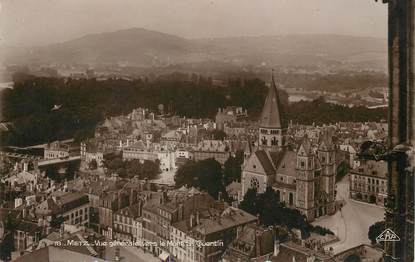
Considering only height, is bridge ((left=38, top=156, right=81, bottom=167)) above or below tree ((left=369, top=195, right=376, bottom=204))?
above

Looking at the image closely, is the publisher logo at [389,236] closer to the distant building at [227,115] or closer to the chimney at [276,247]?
the chimney at [276,247]

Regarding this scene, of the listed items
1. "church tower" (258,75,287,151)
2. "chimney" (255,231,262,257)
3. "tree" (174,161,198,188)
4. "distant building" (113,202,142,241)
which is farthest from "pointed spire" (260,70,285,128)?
"distant building" (113,202,142,241)

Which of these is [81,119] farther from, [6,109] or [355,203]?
[355,203]

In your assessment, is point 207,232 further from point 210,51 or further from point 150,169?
point 210,51

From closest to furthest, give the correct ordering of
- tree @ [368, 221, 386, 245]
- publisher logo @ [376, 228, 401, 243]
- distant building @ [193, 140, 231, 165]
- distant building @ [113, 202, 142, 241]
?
1. publisher logo @ [376, 228, 401, 243]
2. tree @ [368, 221, 386, 245]
3. distant building @ [193, 140, 231, 165]
4. distant building @ [113, 202, 142, 241]

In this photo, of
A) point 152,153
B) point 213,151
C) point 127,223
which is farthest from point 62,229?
point 213,151

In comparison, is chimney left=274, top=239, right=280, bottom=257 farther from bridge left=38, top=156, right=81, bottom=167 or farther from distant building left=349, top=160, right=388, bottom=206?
bridge left=38, top=156, right=81, bottom=167

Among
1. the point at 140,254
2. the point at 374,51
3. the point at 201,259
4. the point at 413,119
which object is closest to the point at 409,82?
the point at 413,119

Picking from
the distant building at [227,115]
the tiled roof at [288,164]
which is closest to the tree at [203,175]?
the distant building at [227,115]
